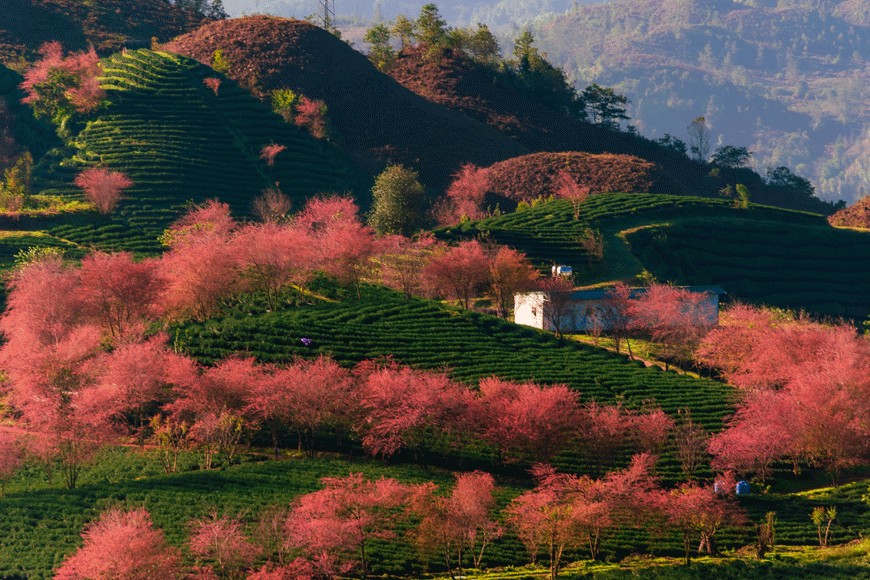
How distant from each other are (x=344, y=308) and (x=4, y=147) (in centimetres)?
6553

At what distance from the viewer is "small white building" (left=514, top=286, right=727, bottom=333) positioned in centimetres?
6688

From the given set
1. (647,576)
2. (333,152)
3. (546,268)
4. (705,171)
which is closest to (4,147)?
(333,152)

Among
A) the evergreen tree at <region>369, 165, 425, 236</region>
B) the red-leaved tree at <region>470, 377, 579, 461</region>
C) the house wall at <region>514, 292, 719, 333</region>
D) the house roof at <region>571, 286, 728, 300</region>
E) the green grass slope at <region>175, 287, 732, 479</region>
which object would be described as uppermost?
the evergreen tree at <region>369, 165, 425, 236</region>

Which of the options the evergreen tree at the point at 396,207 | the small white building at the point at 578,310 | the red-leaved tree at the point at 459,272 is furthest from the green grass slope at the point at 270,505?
the evergreen tree at the point at 396,207

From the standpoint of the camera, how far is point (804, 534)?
38188 mm

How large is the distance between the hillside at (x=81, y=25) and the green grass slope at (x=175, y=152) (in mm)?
15511

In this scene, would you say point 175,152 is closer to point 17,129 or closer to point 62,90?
point 62,90

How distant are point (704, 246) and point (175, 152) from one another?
241 ft

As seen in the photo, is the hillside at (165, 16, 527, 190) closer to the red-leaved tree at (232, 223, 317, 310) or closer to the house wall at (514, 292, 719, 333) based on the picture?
the house wall at (514, 292, 719, 333)

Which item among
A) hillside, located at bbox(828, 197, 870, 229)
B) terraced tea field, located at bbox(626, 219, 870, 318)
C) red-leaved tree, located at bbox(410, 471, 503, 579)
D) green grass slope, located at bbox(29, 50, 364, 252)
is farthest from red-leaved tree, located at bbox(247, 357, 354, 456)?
hillside, located at bbox(828, 197, 870, 229)

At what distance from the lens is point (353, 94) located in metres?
122

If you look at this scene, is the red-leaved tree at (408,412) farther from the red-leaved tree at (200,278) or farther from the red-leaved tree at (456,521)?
the red-leaved tree at (200,278)

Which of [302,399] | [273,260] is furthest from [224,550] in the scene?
[273,260]

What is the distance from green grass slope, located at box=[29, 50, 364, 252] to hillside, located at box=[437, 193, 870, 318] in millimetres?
29827
